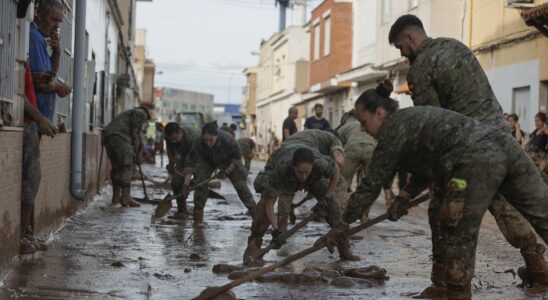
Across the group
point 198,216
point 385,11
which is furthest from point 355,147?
point 385,11

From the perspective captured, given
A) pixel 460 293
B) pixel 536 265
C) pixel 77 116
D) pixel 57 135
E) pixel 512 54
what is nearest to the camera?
pixel 460 293

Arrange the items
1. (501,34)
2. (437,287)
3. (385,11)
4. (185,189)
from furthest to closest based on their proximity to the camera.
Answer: (385,11)
(501,34)
(185,189)
(437,287)

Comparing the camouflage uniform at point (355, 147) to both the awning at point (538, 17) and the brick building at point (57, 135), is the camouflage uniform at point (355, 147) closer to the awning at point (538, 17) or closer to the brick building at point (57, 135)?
the brick building at point (57, 135)

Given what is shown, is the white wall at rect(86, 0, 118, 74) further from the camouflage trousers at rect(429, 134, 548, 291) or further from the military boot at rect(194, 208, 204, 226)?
the camouflage trousers at rect(429, 134, 548, 291)

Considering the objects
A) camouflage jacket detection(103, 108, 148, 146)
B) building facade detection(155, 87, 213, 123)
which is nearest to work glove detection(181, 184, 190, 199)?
camouflage jacket detection(103, 108, 148, 146)

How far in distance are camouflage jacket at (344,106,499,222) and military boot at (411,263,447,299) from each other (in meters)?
0.78

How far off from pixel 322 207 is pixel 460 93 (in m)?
2.18

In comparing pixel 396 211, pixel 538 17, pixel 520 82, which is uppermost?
pixel 538 17

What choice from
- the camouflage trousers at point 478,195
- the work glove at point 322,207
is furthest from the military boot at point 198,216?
the camouflage trousers at point 478,195

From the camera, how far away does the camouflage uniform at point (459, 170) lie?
18.8ft

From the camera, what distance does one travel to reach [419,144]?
19.4ft

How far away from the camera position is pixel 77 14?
12.1m

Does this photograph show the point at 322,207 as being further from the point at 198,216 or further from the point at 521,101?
the point at 521,101

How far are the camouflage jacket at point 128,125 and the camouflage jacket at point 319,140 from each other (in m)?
5.42
